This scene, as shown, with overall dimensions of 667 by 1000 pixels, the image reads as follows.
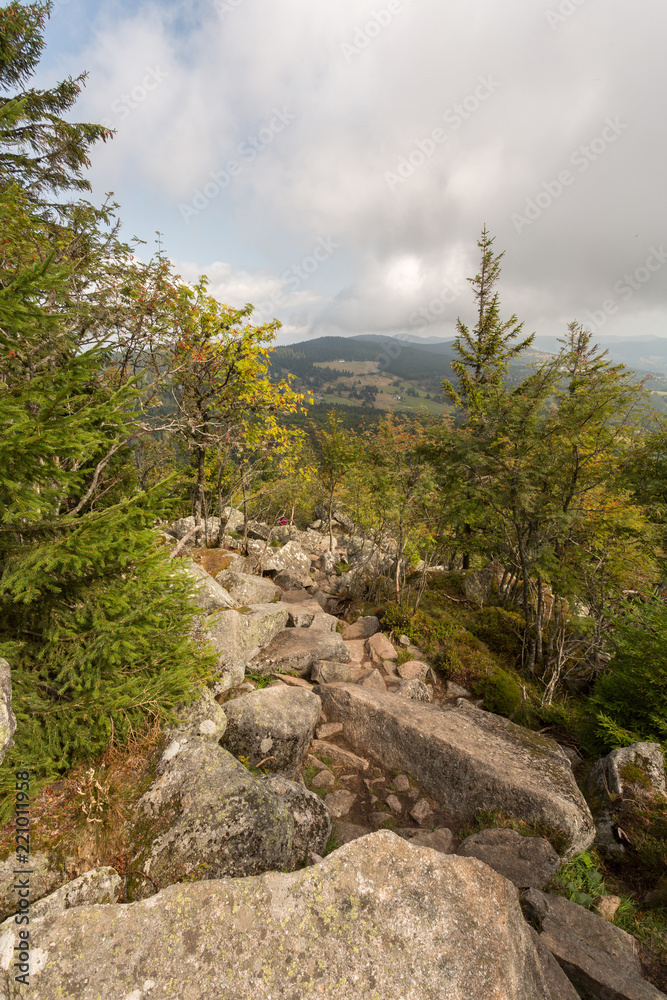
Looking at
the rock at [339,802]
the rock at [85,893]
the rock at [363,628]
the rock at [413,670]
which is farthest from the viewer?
the rock at [363,628]

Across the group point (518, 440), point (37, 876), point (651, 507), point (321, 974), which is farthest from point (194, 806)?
point (651, 507)

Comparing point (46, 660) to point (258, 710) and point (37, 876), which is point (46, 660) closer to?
point (37, 876)

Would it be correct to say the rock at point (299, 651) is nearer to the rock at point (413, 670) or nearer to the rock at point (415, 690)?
the rock at point (413, 670)

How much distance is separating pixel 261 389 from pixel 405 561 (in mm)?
9467

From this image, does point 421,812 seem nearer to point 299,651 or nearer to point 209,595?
point 299,651

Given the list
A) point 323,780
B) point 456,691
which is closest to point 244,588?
point 323,780

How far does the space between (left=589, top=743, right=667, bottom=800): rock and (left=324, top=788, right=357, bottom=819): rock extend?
4.16 m

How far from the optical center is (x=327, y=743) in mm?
7520

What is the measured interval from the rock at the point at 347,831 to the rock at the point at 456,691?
5528mm

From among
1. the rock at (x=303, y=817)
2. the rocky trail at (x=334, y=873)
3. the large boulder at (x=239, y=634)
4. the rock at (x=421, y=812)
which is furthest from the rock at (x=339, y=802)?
the large boulder at (x=239, y=634)

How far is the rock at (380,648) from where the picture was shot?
11078 millimetres

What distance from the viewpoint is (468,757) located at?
20.9 feet

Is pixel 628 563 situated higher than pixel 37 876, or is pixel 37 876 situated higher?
pixel 628 563

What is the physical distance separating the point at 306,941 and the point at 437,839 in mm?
3472
